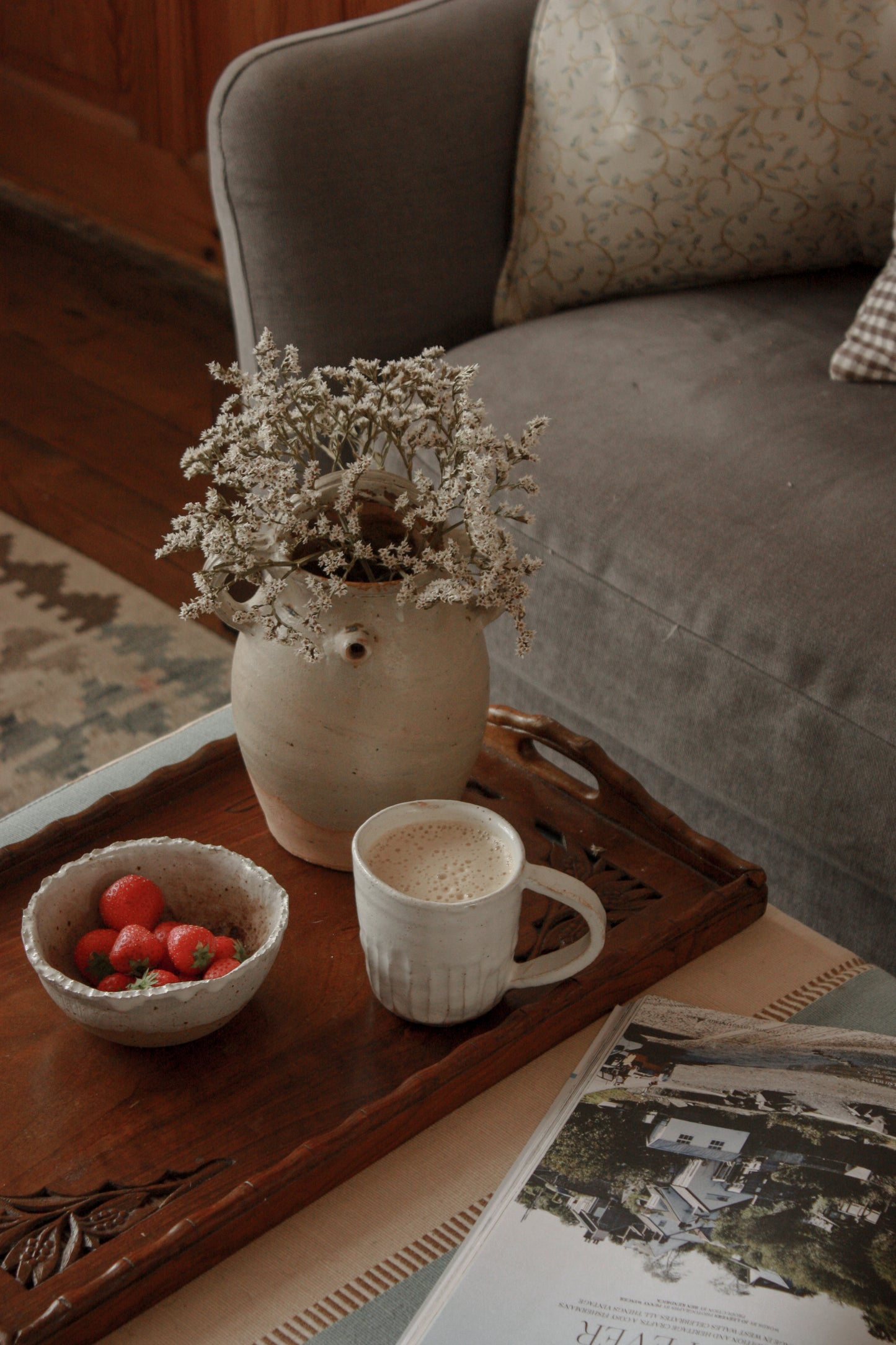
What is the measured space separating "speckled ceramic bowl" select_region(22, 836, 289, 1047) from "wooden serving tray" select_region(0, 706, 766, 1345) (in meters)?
0.04

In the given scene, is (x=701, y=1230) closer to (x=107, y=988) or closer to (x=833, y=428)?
(x=107, y=988)

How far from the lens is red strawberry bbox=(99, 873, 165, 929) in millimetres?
731

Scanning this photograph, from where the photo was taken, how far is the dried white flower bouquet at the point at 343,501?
732mm

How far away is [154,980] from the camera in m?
0.68

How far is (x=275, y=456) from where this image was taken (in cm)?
76

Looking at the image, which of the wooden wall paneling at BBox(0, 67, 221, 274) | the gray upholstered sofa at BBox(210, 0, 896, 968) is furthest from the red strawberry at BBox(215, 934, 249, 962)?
the wooden wall paneling at BBox(0, 67, 221, 274)

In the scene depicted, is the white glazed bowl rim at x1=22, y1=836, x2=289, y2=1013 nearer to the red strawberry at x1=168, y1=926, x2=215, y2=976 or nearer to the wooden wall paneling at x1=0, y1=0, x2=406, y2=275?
the red strawberry at x1=168, y1=926, x2=215, y2=976

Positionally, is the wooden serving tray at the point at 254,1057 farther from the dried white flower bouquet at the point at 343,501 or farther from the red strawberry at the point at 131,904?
the dried white flower bouquet at the point at 343,501

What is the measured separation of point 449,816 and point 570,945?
0.12 metres

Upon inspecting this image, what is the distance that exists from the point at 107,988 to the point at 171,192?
2.68 meters

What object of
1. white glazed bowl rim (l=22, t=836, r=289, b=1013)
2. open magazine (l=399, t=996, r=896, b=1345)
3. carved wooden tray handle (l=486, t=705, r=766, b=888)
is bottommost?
carved wooden tray handle (l=486, t=705, r=766, b=888)

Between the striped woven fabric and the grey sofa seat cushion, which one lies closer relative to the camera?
the grey sofa seat cushion

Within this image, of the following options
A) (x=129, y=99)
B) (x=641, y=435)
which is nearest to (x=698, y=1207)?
(x=641, y=435)

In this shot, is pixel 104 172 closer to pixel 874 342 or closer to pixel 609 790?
pixel 874 342
